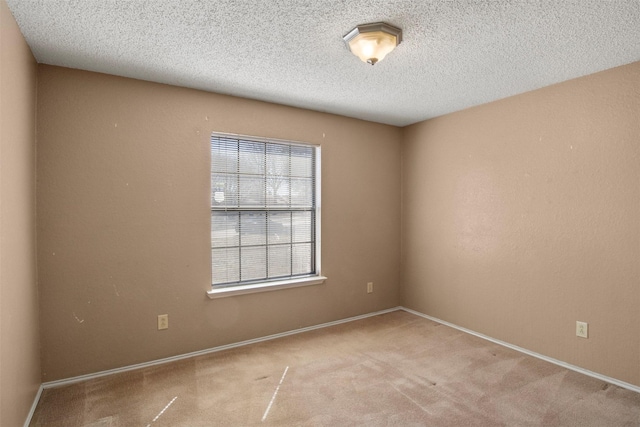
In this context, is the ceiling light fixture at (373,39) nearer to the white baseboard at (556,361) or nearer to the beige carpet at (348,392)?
the beige carpet at (348,392)

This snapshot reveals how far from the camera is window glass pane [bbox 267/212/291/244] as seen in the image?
11.4 feet

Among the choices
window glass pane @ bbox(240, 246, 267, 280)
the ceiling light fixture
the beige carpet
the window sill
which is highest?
the ceiling light fixture

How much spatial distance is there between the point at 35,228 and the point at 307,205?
89.7 inches

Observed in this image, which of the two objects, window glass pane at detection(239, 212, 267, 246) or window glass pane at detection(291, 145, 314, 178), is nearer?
window glass pane at detection(239, 212, 267, 246)

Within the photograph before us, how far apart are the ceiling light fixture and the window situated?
1.58 meters

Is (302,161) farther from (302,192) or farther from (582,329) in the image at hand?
(582,329)

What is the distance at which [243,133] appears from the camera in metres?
3.21

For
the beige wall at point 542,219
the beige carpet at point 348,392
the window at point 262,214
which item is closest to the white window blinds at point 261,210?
the window at point 262,214

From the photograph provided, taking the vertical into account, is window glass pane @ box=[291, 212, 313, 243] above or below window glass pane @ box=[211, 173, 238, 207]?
below

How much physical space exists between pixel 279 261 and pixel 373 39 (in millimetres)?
2280

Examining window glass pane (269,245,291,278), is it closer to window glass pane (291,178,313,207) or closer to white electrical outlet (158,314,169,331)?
window glass pane (291,178,313,207)

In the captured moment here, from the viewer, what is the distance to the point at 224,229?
3199mm

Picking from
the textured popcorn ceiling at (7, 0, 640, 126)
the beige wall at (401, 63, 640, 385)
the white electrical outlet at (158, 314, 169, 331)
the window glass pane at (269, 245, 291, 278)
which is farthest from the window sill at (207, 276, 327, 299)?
the textured popcorn ceiling at (7, 0, 640, 126)

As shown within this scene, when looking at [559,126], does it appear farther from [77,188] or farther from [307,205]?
[77,188]
